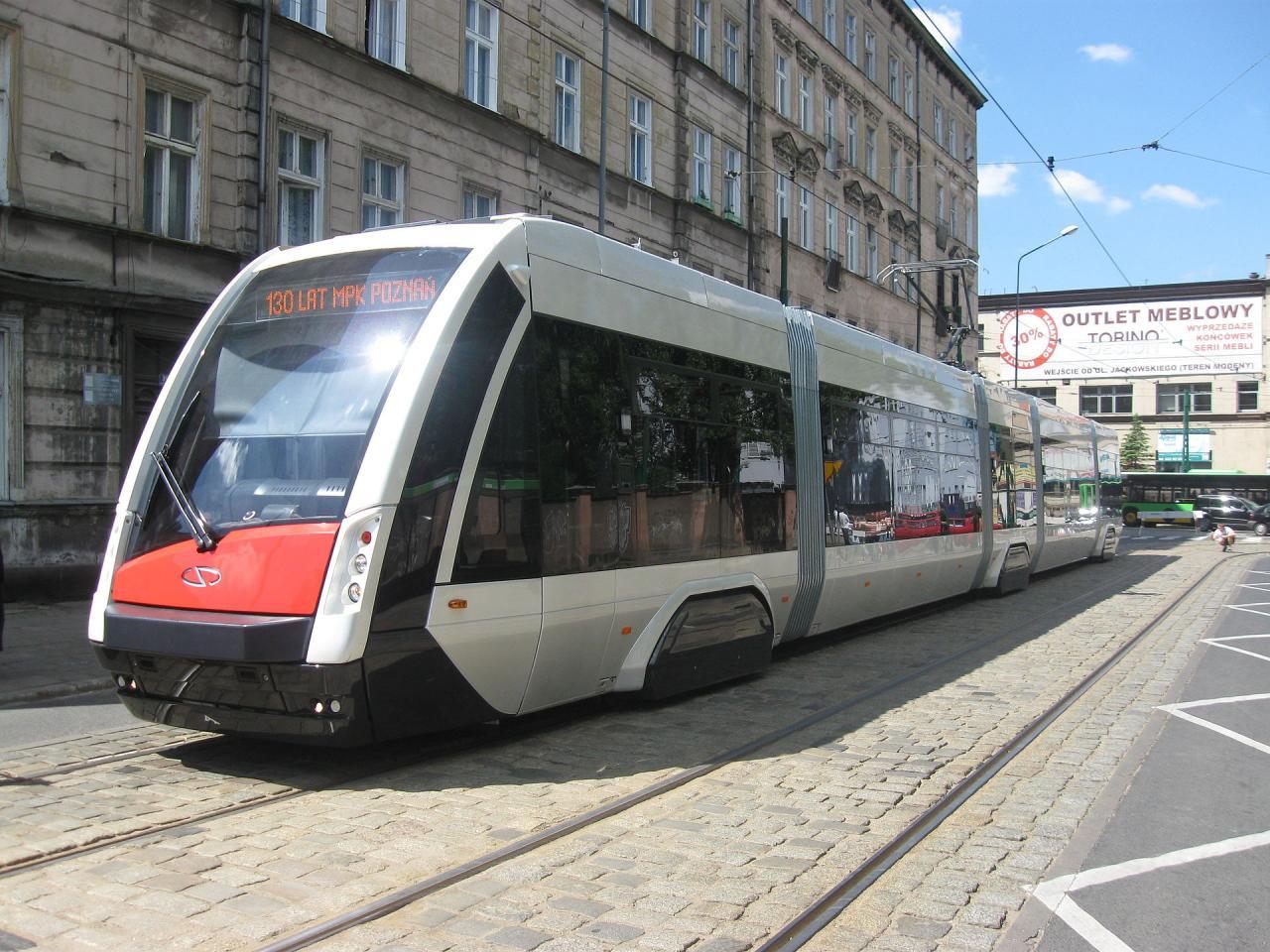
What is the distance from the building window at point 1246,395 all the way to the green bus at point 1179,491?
1356cm

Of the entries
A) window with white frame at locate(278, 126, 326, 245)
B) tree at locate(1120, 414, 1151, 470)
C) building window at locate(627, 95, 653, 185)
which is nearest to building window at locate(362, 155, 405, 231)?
window with white frame at locate(278, 126, 326, 245)

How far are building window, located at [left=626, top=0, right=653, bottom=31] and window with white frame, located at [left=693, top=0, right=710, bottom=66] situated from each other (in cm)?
210

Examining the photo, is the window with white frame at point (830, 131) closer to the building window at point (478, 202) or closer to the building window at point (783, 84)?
the building window at point (783, 84)

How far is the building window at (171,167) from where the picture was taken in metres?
14.5

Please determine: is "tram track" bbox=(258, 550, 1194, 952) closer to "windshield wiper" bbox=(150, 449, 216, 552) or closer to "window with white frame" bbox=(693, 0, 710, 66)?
"windshield wiper" bbox=(150, 449, 216, 552)

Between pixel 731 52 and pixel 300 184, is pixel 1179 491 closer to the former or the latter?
pixel 731 52

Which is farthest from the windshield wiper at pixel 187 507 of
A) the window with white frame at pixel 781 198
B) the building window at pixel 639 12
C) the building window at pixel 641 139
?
the window with white frame at pixel 781 198

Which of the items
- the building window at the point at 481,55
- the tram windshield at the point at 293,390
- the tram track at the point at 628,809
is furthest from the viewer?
the building window at the point at 481,55

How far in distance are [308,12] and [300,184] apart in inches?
98.8

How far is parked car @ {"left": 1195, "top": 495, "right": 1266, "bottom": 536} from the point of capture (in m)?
52.2

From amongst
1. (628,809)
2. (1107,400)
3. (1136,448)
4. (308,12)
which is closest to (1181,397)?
(1107,400)

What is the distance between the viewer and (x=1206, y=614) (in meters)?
15.2

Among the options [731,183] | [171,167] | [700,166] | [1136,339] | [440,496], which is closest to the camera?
[440,496]

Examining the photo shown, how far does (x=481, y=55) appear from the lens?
19.8 metres
